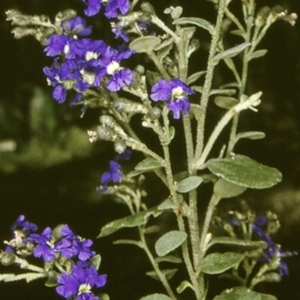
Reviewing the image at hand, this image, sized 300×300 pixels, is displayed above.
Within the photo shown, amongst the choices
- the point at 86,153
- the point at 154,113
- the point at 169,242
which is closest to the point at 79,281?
the point at 169,242

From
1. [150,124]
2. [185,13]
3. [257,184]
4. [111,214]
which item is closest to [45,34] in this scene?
[150,124]

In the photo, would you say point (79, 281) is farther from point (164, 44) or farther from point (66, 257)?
point (164, 44)

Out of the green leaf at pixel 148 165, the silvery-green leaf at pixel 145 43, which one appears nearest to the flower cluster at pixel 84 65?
the silvery-green leaf at pixel 145 43

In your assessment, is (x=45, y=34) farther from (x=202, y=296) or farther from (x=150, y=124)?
(x=202, y=296)

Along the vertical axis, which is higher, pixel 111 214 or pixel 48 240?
pixel 48 240

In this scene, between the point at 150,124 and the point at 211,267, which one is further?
the point at 211,267

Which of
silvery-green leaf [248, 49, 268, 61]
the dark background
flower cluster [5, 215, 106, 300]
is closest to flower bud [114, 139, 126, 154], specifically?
flower cluster [5, 215, 106, 300]
